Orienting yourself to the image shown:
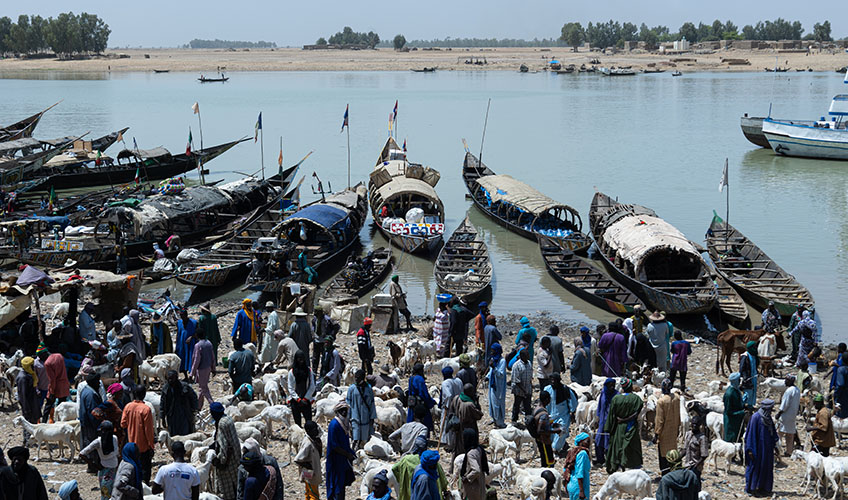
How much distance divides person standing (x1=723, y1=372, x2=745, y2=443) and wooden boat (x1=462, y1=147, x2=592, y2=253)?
1386 centimetres

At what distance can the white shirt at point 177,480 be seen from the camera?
832 centimetres

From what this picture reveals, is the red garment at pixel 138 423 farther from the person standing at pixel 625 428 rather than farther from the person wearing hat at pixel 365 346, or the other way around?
the person standing at pixel 625 428

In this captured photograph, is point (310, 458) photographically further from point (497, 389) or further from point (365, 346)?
point (365, 346)

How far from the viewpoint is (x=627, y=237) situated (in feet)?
71.6

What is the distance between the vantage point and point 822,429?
35.8 ft

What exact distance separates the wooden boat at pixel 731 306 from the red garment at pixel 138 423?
44.1ft

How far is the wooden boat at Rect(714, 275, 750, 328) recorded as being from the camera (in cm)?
1891

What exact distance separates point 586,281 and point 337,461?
1368cm

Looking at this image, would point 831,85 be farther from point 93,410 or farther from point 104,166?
point 93,410

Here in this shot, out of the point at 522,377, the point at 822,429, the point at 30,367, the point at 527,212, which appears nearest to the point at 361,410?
the point at 522,377

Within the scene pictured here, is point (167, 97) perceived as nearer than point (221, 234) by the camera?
No

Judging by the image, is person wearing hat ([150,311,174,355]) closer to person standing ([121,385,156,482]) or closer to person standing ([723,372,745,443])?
person standing ([121,385,156,482])

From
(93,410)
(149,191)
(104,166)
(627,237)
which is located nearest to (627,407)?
(93,410)

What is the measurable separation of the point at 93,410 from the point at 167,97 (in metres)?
88.5
